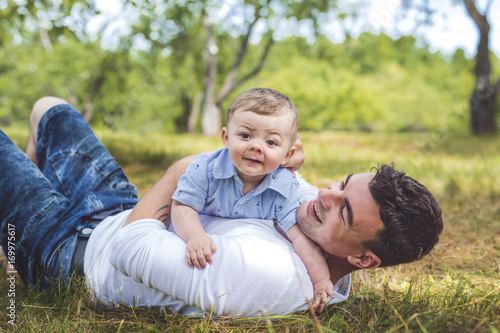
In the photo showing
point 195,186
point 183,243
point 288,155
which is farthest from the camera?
point 288,155

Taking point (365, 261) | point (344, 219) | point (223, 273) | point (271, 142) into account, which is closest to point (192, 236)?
point (223, 273)

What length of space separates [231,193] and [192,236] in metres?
0.35

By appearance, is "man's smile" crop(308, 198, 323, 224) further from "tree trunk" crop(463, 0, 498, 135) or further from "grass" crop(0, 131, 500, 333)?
"tree trunk" crop(463, 0, 498, 135)

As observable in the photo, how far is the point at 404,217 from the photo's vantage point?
5.24 ft

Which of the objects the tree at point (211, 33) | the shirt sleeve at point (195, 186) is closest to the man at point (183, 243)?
the shirt sleeve at point (195, 186)

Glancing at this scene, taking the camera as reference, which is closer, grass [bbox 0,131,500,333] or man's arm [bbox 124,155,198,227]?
grass [bbox 0,131,500,333]

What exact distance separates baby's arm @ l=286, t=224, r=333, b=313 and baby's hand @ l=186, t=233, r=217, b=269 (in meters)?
0.43

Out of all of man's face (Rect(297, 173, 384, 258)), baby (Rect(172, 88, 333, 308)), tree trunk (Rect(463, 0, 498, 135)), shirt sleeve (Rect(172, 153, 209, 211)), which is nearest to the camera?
man's face (Rect(297, 173, 384, 258))

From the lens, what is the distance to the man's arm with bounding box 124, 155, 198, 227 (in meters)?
1.94

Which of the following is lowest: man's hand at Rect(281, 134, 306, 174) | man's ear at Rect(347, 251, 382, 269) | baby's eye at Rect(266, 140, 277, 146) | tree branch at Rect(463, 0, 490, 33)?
man's ear at Rect(347, 251, 382, 269)

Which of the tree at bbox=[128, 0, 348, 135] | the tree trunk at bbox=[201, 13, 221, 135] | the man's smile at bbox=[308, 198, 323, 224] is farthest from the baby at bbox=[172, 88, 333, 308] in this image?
the tree trunk at bbox=[201, 13, 221, 135]

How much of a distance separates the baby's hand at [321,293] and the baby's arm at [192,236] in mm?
502

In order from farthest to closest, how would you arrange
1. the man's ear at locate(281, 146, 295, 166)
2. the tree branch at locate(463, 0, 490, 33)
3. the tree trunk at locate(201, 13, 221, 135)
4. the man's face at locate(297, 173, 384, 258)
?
the tree trunk at locate(201, 13, 221, 135)
the tree branch at locate(463, 0, 490, 33)
the man's ear at locate(281, 146, 295, 166)
the man's face at locate(297, 173, 384, 258)

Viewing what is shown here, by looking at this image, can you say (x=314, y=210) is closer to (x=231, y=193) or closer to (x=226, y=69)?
(x=231, y=193)
